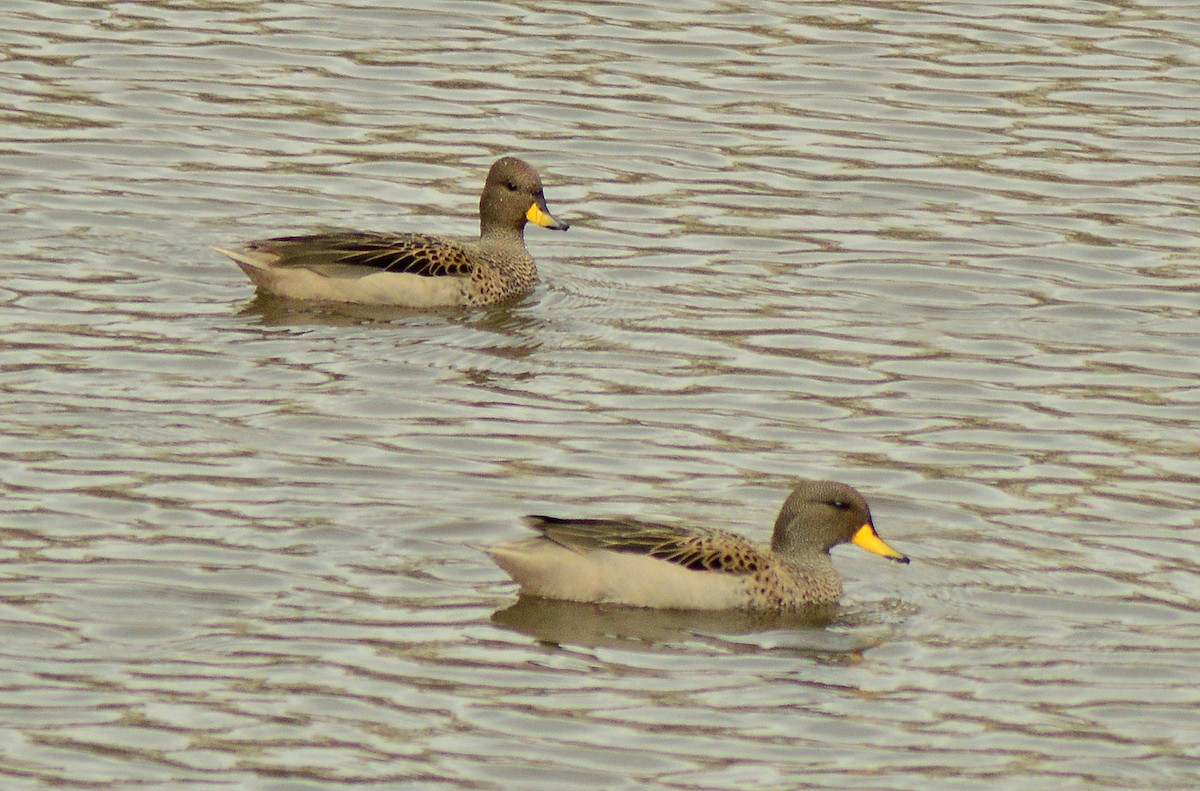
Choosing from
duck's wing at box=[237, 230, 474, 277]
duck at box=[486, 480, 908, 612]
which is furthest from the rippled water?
duck's wing at box=[237, 230, 474, 277]

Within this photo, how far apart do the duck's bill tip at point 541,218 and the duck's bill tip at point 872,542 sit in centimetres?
547

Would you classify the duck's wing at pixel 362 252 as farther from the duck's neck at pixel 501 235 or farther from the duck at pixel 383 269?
the duck's neck at pixel 501 235

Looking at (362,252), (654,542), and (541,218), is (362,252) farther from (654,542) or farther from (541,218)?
(654,542)

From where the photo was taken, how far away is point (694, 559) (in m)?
11.5

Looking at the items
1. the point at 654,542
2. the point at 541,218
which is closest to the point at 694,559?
the point at 654,542

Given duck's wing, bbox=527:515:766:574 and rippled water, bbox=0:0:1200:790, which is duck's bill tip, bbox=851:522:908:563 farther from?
duck's wing, bbox=527:515:766:574

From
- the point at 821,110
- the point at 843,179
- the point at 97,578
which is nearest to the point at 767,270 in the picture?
the point at 843,179

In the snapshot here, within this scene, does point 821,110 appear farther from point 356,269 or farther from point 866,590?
point 866,590

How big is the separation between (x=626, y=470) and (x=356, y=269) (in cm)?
347

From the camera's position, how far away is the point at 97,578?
11.2 metres

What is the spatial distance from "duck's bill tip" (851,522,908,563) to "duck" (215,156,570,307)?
15.6 feet

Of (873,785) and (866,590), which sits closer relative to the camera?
(873,785)

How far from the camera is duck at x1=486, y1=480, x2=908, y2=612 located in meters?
11.4

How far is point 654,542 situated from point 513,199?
591 cm
